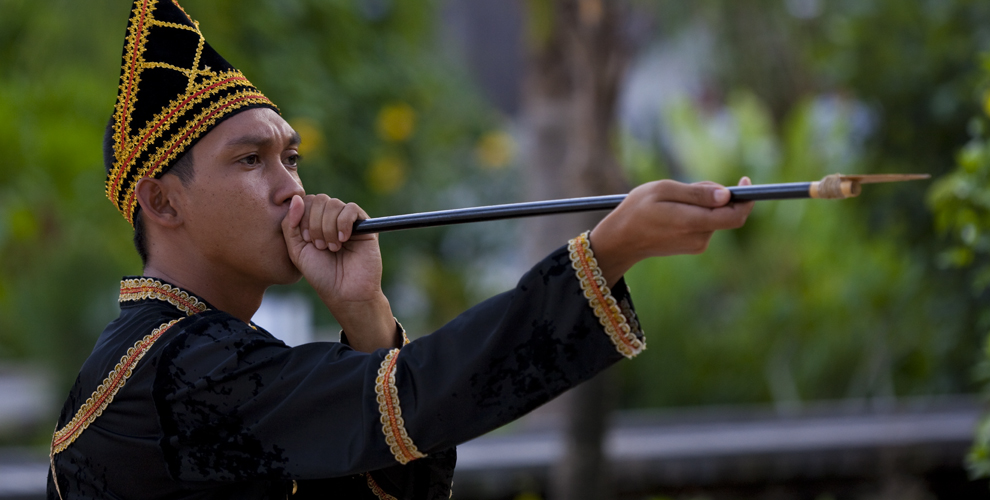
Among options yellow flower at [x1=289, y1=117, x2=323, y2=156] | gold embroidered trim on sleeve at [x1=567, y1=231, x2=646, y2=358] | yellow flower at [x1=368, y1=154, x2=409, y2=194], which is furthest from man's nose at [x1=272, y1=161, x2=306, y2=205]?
yellow flower at [x1=368, y1=154, x2=409, y2=194]

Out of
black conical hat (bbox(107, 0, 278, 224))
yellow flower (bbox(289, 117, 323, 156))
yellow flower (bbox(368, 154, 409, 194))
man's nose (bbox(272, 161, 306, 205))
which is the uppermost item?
yellow flower (bbox(289, 117, 323, 156))

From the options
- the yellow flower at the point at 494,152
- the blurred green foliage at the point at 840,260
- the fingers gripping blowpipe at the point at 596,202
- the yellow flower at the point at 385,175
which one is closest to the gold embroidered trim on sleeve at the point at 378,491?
the fingers gripping blowpipe at the point at 596,202

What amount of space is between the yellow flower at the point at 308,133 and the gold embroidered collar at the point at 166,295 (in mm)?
6275

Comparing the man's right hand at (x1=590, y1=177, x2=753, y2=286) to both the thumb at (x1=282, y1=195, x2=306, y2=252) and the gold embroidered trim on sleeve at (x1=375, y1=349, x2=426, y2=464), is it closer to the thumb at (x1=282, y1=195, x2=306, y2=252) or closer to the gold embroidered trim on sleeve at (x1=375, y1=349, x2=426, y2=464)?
the gold embroidered trim on sleeve at (x1=375, y1=349, x2=426, y2=464)

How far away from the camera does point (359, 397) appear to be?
147cm

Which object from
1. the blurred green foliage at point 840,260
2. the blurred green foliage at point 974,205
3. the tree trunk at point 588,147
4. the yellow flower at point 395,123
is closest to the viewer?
the blurred green foliage at point 974,205

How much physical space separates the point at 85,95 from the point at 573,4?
4.97 m

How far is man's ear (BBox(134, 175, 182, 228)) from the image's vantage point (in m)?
1.76

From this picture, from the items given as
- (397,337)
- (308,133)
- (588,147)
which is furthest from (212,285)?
(308,133)

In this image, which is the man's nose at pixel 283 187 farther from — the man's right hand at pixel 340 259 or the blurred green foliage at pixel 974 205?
the blurred green foliage at pixel 974 205

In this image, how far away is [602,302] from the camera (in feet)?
4.56

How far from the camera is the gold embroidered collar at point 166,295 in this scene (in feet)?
5.82

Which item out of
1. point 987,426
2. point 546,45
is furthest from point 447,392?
point 546,45

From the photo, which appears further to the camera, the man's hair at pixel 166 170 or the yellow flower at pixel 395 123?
the yellow flower at pixel 395 123
